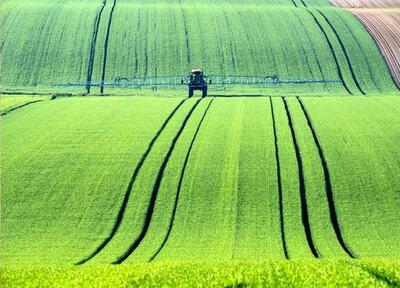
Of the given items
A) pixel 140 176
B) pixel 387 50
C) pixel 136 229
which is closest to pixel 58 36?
pixel 387 50

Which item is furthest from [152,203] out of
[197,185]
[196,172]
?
[196,172]

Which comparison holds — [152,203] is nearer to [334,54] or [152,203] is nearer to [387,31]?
[334,54]

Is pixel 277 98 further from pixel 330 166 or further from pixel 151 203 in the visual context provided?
pixel 151 203

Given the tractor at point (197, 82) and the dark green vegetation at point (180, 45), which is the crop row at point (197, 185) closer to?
the tractor at point (197, 82)

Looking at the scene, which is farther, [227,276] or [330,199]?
[330,199]

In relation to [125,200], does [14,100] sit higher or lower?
higher

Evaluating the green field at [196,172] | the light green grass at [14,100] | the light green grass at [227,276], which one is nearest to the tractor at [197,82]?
the green field at [196,172]
